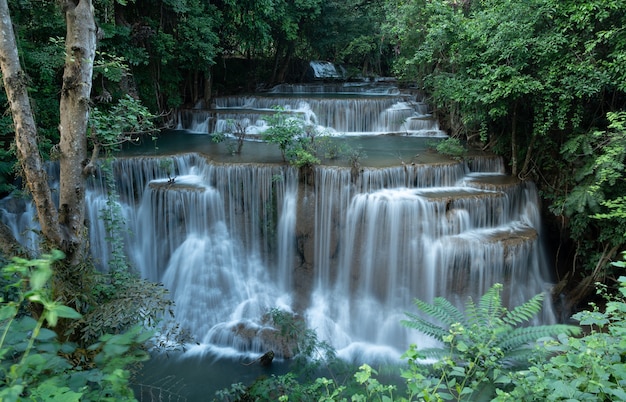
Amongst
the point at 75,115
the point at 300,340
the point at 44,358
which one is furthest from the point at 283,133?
the point at 44,358

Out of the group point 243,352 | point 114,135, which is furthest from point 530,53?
point 243,352

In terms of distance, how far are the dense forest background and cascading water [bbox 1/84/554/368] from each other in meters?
0.84

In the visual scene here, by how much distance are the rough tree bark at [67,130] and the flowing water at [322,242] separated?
419 centimetres

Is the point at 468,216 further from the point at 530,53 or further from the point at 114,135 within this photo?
the point at 114,135

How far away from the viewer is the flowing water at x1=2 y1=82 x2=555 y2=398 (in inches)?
309

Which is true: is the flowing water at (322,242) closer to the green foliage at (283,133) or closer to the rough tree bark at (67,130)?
the green foliage at (283,133)

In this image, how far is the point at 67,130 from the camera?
4.19 meters

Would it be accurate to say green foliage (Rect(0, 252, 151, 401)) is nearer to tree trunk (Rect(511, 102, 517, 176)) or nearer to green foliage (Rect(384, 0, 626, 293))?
green foliage (Rect(384, 0, 626, 293))

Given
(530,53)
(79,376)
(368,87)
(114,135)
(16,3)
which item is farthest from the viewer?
(368,87)

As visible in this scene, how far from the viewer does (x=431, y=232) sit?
26.1 feet

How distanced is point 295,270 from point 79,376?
260 inches

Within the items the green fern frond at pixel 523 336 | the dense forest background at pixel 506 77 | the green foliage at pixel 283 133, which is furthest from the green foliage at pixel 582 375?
the green foliage at pixel 283 133

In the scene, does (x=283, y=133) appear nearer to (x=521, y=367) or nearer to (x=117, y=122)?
(x=117, y=122)

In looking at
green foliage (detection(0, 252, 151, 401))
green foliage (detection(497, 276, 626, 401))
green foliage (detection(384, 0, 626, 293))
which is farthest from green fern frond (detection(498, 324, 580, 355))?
green foliage (detection(384, 0, 626, 293))
